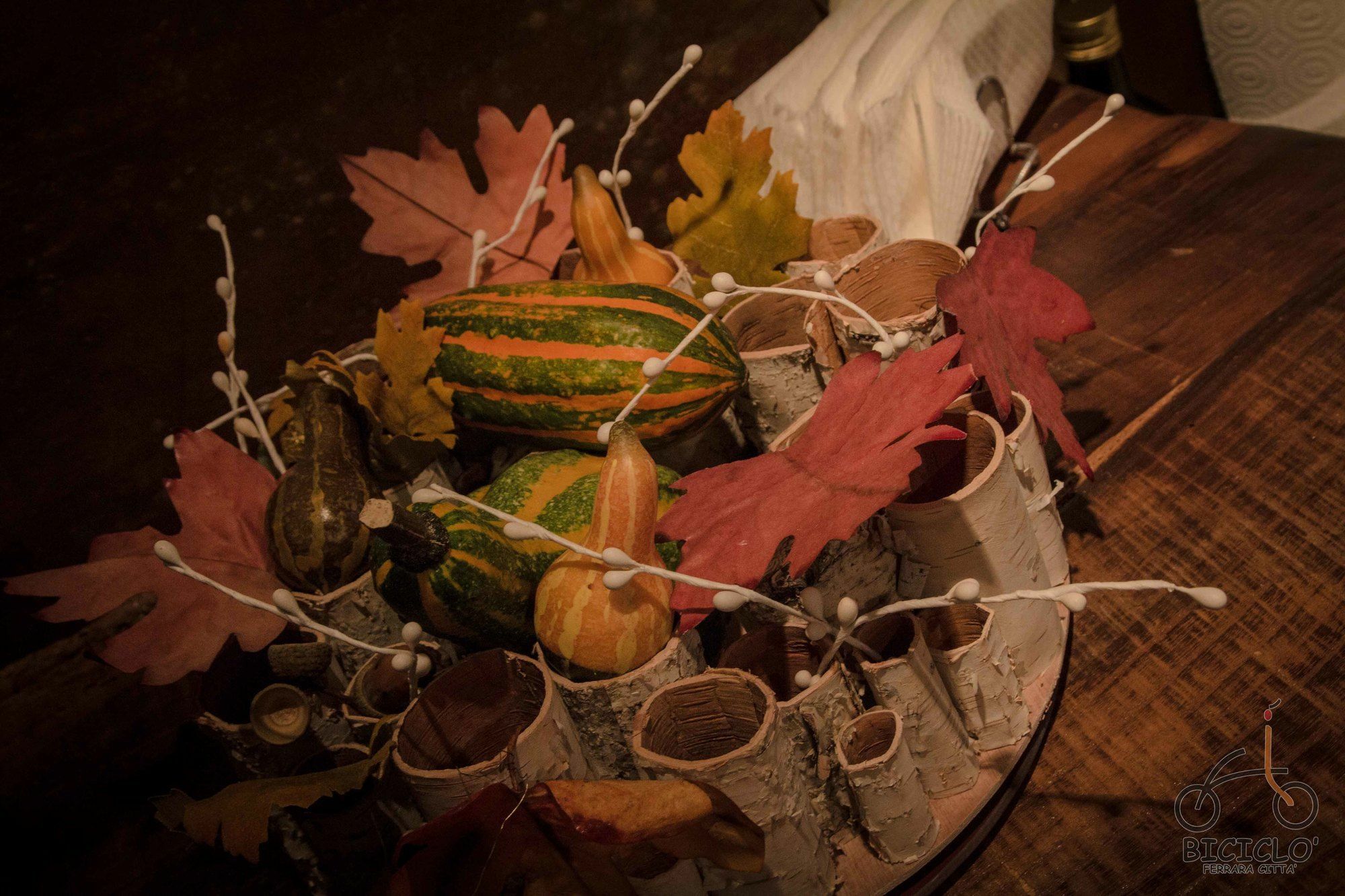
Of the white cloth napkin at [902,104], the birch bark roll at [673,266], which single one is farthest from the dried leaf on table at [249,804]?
the white cloth napkin at [902,104]

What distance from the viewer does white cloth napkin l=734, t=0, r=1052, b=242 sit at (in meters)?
1.22

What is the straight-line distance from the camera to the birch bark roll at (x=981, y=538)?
72 centimetres

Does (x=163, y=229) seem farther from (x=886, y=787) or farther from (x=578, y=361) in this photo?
(x=886, y=787)

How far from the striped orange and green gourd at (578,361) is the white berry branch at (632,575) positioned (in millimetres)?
207

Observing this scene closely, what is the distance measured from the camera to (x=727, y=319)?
0.97 metres

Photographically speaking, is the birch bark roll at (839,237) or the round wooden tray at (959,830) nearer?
the round wooden tray at (959,830)

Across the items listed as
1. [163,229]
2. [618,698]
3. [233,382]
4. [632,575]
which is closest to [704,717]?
[618,698]

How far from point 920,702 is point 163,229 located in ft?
3.22

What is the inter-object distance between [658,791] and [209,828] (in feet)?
1.05

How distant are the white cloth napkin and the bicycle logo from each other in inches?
27.3

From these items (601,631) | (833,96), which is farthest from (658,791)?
(833,96)

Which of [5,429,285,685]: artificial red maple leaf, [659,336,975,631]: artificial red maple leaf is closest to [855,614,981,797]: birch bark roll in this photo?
[659,336,975,631]: artificial red maple leaf

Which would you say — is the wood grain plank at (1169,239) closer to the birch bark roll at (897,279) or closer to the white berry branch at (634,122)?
the birch bark roll at (897,279)

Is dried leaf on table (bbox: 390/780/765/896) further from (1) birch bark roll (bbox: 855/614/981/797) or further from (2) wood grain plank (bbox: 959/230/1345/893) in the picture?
(2) wood grain plank (bbox: 959/230/1345/893)
